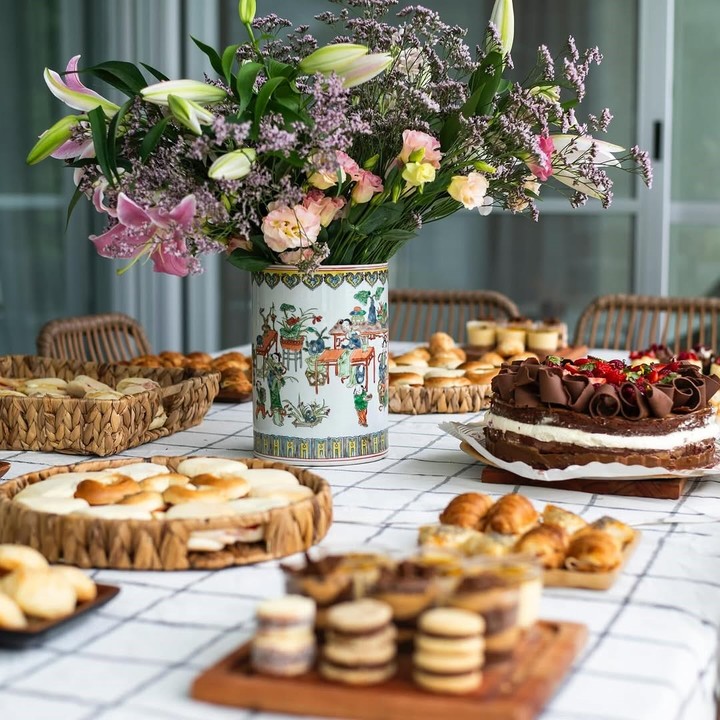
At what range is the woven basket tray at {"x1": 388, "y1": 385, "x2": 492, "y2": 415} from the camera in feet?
6.79

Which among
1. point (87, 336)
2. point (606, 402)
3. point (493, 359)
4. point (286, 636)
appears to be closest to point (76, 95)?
point (606, 402)

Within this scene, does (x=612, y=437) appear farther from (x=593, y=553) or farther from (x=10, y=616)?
(x=10, y=616)

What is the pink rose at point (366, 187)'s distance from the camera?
1.49m

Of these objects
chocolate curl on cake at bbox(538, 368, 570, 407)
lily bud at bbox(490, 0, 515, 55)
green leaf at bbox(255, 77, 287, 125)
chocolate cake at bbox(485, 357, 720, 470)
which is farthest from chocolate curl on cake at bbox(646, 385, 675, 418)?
green leaf at bbox(255, 77, 287, 125)

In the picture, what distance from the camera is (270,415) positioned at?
1.63 m

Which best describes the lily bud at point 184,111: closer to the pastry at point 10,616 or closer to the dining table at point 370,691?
the dining table at point 370,691

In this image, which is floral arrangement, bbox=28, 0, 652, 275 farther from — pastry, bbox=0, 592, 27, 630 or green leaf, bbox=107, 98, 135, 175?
pastry, bbox=0, 592, 27, 630

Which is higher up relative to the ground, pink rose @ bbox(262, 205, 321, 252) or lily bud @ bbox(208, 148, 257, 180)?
lily bud @ bbox(208, 148, 257, 180)

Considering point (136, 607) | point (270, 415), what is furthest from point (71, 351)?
point (136, 607)

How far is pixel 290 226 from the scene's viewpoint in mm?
1473

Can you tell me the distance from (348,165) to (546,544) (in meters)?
0.57

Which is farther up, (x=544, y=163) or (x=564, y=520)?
(x=544, y=163)

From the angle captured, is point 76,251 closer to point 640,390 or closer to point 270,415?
point 270,415

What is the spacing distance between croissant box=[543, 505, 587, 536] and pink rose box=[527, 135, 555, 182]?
510mm
